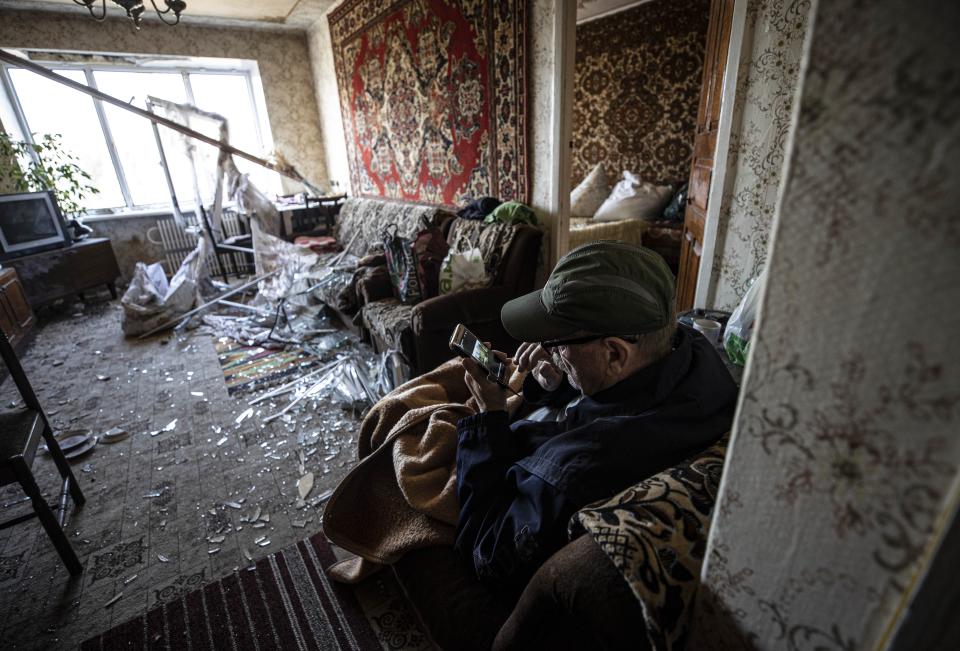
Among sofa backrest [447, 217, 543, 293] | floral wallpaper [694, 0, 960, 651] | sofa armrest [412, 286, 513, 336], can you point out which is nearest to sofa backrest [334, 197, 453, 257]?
sofa backrest [447, 217, 543, 293]

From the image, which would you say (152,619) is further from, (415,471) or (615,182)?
(615,182)

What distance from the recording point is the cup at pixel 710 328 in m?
1.41

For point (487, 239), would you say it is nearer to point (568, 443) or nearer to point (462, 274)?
point (462, 274)

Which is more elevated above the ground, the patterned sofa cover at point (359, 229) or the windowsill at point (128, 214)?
the windowsill at point (128, 214)

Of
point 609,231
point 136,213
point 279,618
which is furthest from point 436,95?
point 136,213

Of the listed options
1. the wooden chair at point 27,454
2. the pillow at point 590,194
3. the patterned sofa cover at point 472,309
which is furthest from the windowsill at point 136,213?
the pillow at point 590,194

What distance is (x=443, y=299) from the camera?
2.41 metres

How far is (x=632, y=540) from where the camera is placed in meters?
0.60

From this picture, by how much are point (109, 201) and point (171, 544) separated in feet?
18.3

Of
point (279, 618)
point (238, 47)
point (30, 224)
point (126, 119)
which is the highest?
point (238, 47)

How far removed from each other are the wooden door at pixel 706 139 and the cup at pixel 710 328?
2.29ft

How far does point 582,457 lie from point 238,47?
21.5ft

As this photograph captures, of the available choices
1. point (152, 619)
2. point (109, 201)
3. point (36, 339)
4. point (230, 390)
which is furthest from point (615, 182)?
point (109, 201)

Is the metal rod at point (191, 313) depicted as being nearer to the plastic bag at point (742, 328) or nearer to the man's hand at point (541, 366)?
the man's hand at point (541, 366)
